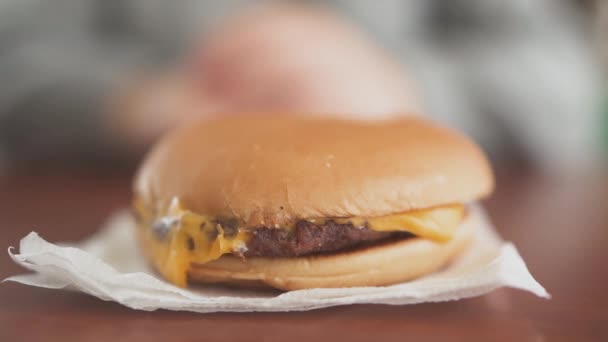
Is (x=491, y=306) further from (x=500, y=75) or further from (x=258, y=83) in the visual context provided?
(x=500, y=75)

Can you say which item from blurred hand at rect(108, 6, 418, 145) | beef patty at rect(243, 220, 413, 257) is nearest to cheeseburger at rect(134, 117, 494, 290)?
beef patty at rect(243, 220, 413, 257)

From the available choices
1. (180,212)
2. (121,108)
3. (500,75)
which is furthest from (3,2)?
(180,212)

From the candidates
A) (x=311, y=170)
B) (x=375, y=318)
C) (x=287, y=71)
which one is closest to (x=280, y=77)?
(x=287, y=71)

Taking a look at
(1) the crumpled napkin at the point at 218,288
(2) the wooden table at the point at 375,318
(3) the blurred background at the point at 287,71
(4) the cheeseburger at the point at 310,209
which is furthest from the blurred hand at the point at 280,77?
(1) the crumpled napkin at the point at 218,288

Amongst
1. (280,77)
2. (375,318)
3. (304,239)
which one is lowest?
(375,318)

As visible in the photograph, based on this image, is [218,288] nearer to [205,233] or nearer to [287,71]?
[205,233]

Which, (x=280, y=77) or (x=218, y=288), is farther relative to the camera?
(x=280, y=77)
